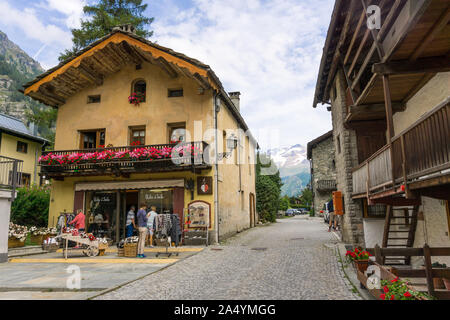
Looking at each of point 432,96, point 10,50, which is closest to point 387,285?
point 432,96

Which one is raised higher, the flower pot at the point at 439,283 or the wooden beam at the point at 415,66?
the wooden beam at the point at 415,66

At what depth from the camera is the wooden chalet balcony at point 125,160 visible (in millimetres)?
14141

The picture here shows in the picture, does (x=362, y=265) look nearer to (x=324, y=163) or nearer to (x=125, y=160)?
(x=125, y=160)

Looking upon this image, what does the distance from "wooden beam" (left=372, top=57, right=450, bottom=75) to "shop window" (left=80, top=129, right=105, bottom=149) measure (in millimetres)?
13575

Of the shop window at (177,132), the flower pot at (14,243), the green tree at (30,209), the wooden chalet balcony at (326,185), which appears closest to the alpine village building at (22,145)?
the green tree at (30,209)

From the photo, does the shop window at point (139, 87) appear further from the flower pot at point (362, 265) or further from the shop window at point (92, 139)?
the flower pot at point (362, 265)

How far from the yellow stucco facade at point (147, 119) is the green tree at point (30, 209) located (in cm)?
199

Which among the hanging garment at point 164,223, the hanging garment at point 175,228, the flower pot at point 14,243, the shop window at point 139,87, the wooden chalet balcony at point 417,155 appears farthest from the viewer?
the shop window at point 139,87

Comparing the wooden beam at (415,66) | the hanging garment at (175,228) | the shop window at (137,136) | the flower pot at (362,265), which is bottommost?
the flower pot at (362,265)

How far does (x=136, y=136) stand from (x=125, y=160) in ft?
6.37

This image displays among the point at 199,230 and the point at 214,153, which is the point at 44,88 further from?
the point at 199,230

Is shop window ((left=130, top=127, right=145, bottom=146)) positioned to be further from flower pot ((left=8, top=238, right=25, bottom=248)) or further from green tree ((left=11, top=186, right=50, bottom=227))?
green tree ((left=11, top=186, right=50, bottom=227))

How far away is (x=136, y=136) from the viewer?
1641 centimetres

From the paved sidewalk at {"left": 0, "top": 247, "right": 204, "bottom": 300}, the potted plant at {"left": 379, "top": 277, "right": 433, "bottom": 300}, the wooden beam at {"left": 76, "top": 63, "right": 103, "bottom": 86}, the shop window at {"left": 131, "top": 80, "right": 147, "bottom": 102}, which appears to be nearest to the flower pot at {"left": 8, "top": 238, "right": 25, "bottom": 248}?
the paved sidewalk at {"left": 0, "top": 247, "right": 204, "bottom": 300}
